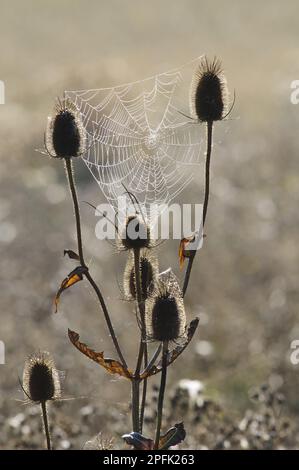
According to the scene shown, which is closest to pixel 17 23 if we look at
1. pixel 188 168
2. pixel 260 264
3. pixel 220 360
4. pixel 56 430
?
pixel 188 168

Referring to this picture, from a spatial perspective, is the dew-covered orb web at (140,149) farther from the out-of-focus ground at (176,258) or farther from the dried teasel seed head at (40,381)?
the dried teasel seed head at (40,381)

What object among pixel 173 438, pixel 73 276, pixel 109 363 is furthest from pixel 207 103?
pixel 173 438

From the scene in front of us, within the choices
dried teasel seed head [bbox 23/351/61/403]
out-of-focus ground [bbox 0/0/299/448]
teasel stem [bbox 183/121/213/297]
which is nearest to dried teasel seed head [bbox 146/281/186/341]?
teasel stem [bbox 183/121/213/297]

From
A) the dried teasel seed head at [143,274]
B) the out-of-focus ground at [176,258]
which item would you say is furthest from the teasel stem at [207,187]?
the out-of-focus ground at [176,258]

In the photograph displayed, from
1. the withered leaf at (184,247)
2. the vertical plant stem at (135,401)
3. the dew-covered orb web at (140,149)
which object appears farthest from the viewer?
the dew-covered orb web at (140,149)

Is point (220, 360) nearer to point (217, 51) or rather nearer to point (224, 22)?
point (217, 51)
